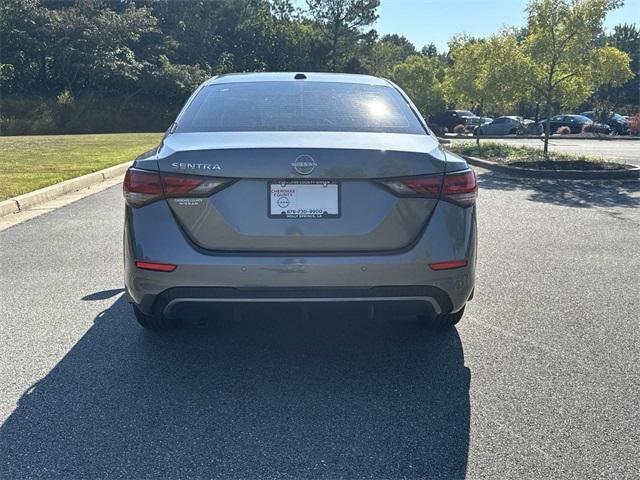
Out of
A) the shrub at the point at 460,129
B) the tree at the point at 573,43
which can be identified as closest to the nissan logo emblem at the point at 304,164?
the tree at the point at 573,43

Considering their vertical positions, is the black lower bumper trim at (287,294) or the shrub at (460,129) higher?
the shrub at (460,129)

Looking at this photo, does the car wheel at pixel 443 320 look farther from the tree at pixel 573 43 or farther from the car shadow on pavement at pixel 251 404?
the tree at pixel 573 43

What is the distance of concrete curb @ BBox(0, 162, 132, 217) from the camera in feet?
27.2

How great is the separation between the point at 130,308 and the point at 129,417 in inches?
65.3

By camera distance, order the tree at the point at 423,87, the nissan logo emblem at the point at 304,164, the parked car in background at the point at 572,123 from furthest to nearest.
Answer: the tree at the point at 423,87
the parked car in background at the point at 572,123
the nissan logo emblem at the point at 304,164

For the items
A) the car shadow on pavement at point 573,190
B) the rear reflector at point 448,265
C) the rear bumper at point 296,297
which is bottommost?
the car shadow on pavement at point 573,190

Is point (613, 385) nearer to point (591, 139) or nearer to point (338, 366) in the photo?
point (338, 366)

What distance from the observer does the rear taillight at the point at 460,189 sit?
10.1 feet

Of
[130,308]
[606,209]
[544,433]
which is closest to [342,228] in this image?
[544,433]

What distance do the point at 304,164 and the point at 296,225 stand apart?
29cm

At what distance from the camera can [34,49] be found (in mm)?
34250

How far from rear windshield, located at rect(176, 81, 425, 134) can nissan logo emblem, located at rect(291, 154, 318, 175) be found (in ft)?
1.70

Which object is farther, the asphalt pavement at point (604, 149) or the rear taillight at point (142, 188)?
the asphalt pavement at point (604, 149)

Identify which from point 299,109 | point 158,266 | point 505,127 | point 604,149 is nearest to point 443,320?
point 299,109
